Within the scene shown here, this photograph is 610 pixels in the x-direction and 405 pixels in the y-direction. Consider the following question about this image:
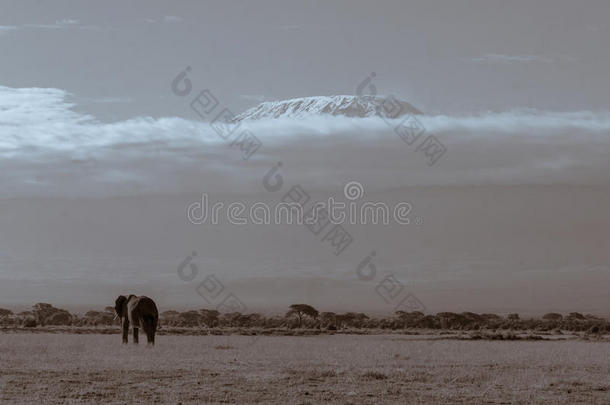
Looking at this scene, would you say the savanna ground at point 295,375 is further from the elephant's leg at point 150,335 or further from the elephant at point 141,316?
the elephant at point 141,316

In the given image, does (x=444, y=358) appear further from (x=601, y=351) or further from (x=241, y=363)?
(x=601, y=351)

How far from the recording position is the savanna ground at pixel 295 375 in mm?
21391

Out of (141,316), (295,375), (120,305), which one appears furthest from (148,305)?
(295,375)

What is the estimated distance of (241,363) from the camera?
29.2 metres

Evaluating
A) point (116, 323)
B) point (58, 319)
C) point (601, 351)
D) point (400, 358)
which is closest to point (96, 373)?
point (400, 358)

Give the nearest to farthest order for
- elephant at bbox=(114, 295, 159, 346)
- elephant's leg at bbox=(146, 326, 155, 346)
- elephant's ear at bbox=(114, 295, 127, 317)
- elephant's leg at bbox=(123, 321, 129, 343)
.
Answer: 1. elephant's leg at bbox=(146, 326, 155, 346)
2. elephant at bbox=(114, 295, 159, 346)
3. elephant's leg at bbox=(123, 321, 129, 343)
4. elephant's ear at bbox=(114, 295, 127, 317)

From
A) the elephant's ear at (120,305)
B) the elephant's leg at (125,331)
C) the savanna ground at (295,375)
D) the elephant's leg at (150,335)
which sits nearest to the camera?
the savanna ground at (295,375)

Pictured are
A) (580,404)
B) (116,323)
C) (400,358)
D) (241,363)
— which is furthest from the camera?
(116,323)

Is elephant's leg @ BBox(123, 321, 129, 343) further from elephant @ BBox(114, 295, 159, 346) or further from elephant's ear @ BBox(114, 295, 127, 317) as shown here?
Answer: elephant's ear @ BBox(114, 295, 127, 317)

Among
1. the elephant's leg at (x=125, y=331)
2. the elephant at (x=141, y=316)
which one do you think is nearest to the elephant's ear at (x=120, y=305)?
the elephant at (x=141, y=316)

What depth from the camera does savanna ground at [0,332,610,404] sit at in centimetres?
2139

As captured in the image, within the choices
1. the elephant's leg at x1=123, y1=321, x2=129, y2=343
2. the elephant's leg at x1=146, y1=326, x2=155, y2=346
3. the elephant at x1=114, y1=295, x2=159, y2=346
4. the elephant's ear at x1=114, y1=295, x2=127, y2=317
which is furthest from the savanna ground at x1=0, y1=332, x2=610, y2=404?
the elephant's ear at x1=114, y1=295, x2=127, y2=317

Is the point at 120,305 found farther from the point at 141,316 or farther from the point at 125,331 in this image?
the point at 141,316

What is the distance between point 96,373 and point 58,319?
52642mm
